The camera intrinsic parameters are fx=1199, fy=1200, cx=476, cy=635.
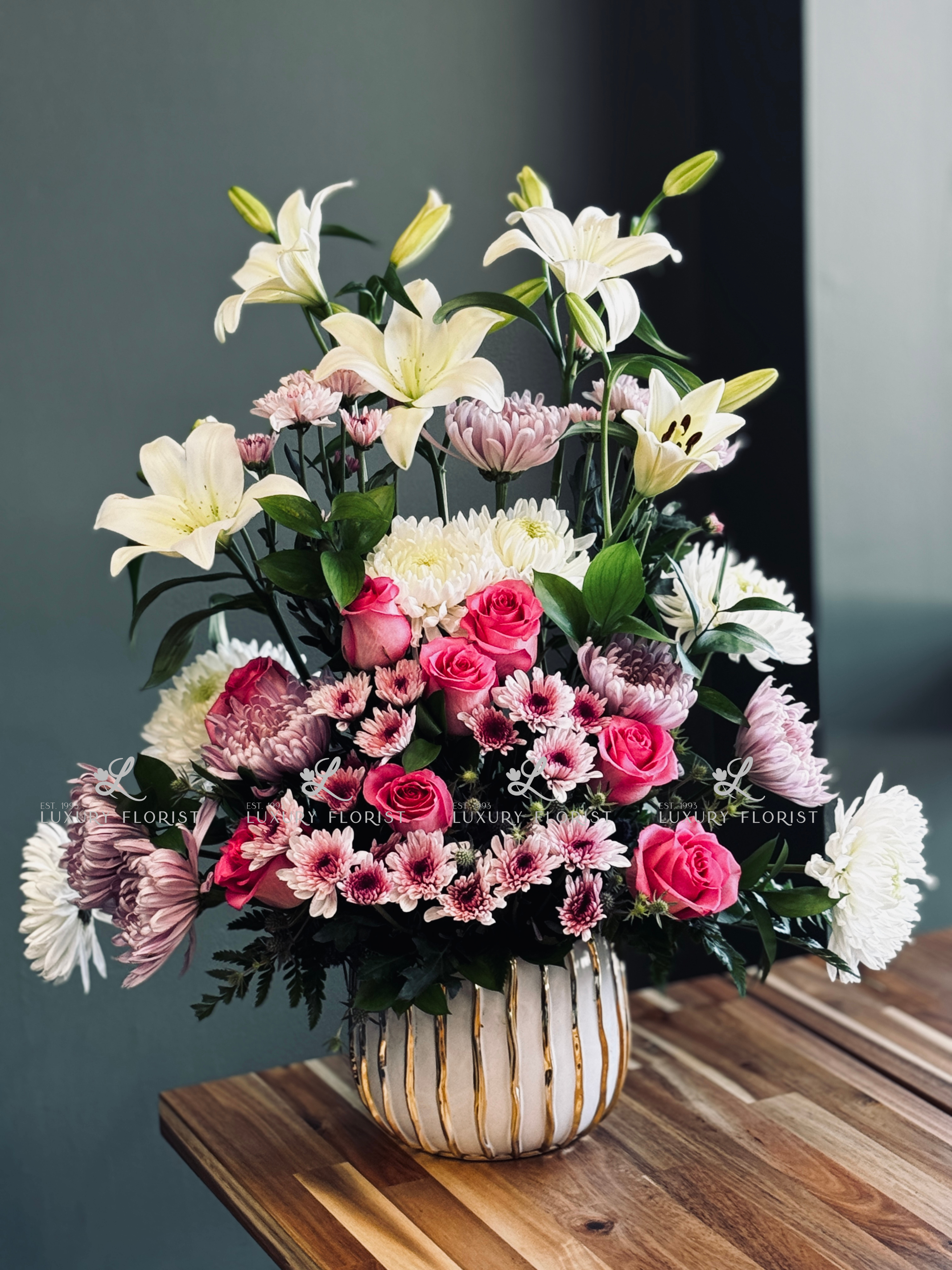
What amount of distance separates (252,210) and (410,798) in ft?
1.57

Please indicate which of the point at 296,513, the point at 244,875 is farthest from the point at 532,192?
the point at 244,875

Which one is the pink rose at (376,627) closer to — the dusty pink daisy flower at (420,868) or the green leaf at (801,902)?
the dusty pink daisy flower at (420,868)

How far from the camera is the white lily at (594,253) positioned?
791 millimetres

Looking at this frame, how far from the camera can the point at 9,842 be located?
4.40 feet

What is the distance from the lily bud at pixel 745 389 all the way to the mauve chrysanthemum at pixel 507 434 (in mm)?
→ 112

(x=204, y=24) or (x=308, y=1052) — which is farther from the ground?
(x=204, y=24)

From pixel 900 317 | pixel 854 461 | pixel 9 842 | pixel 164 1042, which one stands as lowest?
pixel 164 1042

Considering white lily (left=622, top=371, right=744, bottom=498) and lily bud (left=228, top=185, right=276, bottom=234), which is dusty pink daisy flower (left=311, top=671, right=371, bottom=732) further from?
lily bud (left=228, top=185, right=276, bottom=234)

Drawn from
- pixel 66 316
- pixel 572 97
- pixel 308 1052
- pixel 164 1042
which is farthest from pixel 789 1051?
pixel 572 97

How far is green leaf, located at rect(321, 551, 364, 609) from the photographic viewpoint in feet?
2.49

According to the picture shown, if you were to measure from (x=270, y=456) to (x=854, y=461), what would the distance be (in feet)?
2.94

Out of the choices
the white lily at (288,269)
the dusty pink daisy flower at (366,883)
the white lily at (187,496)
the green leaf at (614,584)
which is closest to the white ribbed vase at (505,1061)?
the dusty pink daisy flower at (366,883)

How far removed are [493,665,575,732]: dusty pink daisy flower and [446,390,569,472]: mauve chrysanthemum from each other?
153 mm

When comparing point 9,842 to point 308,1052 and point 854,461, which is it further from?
point 854,461
